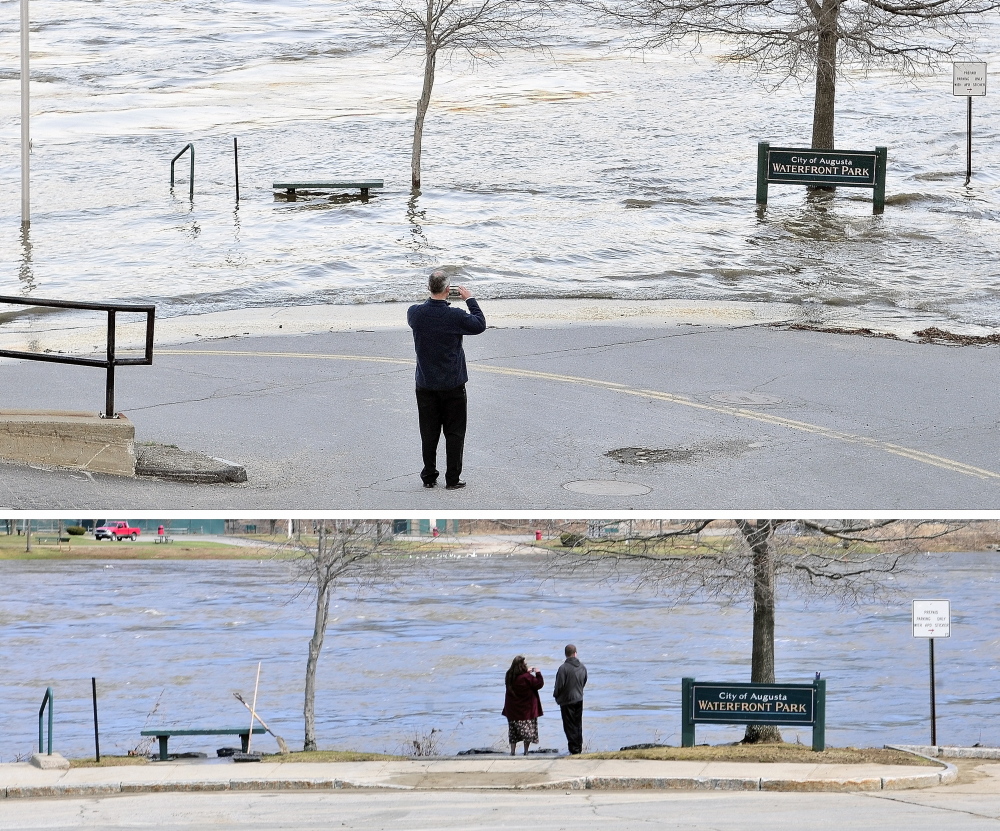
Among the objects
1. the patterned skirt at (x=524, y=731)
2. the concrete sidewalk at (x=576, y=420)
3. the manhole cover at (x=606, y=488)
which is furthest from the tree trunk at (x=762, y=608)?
the manhole cover at (x=606, y=488)

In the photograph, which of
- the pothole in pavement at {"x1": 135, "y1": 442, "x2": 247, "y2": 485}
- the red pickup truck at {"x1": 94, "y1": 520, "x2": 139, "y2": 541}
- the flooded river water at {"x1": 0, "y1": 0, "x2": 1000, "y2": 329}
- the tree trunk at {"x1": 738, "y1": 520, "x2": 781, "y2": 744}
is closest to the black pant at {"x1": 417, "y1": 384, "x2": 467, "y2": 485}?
the pothole in pavement at {"x1": 135, "y1": 442, "x2": 247, "y2": 485}

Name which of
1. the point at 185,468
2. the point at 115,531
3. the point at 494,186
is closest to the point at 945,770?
the point at 185,468

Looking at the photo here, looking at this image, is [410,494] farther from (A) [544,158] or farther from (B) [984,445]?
(A) [544,158]

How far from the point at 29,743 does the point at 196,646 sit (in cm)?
1193

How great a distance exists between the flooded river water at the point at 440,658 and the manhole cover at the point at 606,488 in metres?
8.40

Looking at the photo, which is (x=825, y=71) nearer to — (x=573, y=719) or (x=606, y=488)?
(x=573, y=719)

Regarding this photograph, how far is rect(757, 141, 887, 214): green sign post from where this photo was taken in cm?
2548

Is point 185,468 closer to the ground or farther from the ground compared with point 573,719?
farther from the ground

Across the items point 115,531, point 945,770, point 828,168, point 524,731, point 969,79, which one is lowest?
point 115,531

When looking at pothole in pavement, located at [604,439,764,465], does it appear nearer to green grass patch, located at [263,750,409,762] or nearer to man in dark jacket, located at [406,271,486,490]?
man in dark jacket, located at [406,271,486,490]

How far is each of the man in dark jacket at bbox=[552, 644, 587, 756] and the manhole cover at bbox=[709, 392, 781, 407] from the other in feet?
9.56

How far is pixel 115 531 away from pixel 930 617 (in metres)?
52.2

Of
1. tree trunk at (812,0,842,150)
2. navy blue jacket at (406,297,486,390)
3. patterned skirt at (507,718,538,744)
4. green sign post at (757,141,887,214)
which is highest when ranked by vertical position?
tree trunk at (812,0,842,150)

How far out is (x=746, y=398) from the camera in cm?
1343
